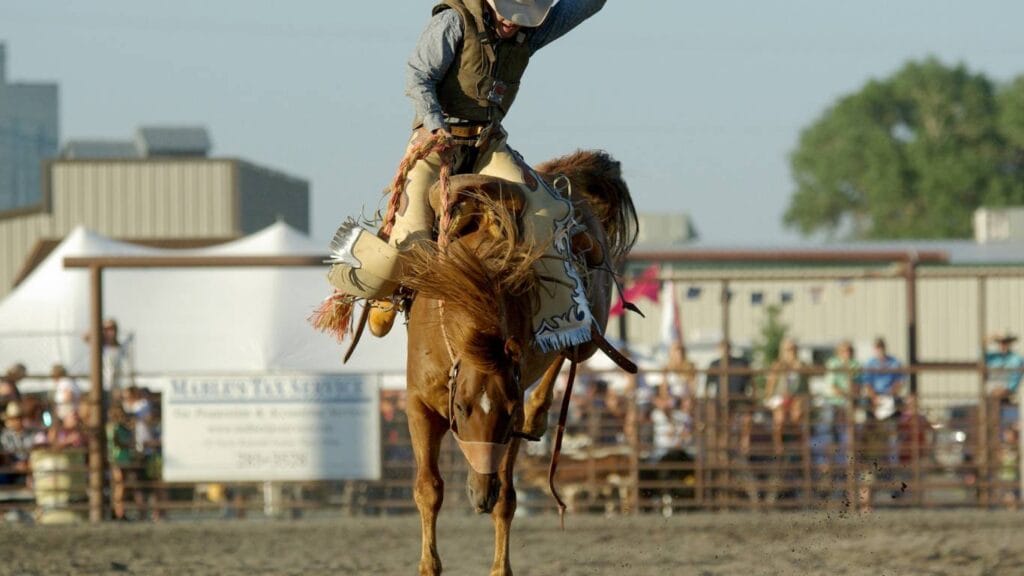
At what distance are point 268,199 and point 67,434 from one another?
20.8 metres

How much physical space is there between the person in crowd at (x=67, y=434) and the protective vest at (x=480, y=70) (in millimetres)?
6691

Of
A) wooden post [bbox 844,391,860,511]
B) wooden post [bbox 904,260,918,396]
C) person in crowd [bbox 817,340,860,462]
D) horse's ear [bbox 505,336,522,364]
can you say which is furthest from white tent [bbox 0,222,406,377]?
horse's ear [bbox 505,336,522,364]

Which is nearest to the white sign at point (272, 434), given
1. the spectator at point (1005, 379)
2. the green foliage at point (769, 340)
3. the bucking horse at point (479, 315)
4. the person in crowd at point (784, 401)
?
the person in crowd at point (784, 401)

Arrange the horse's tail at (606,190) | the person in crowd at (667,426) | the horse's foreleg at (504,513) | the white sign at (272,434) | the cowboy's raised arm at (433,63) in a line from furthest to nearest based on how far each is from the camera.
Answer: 1. the person in crowd at (667,426)
2. the white sign at (272,434)
3. the horse's tail at (606,190)
4. the horse's foreleg at (504,513)
5. the cowboy's raised arm at (433,63)

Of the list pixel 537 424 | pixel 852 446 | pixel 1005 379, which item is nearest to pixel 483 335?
pixel 537 424

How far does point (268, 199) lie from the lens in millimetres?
33000

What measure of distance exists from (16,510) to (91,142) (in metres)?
24.3

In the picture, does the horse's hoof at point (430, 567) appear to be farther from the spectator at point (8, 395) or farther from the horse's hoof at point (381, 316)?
the spectator at point (8, 395)

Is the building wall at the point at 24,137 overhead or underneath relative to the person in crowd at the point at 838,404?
overhead

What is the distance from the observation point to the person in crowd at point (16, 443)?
12.4 metres

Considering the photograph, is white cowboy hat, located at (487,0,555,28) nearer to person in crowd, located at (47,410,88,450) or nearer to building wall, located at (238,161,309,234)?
person in crowd, located at (47,410,88,450)

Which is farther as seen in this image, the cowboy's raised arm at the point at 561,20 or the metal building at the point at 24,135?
the metal building at the point at 24,135

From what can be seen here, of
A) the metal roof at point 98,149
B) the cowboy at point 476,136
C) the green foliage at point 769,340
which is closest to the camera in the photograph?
the cowboy at point 476,136

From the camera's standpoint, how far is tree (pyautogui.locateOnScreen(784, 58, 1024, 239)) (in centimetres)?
5797
